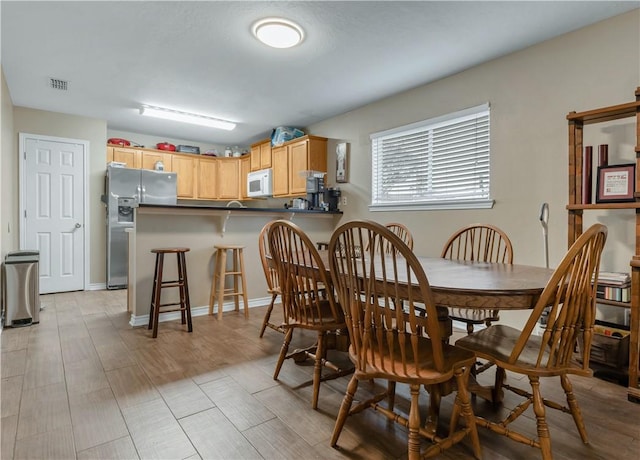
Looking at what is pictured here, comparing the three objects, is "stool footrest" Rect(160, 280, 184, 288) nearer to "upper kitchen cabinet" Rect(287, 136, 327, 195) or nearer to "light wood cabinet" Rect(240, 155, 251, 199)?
"upper kitchen cabinet" Rect(287, 136, 327, 195)

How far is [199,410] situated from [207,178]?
493 centimetres

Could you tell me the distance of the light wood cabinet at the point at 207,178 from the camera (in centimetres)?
601

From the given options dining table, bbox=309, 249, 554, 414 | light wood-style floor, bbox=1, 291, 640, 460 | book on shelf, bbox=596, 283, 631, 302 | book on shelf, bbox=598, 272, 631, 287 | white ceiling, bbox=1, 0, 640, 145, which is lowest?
light wood-style floor, bbox=1, 291, 640, 460

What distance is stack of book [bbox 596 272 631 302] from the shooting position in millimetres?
2064

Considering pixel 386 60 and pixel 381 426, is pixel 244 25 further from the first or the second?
pixel 381 426

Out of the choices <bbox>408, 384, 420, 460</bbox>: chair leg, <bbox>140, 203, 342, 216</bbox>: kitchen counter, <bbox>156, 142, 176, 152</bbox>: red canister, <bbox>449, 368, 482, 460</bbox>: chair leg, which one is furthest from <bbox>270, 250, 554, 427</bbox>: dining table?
<bbox>156, 142, 176, 152</bbox>: red canister

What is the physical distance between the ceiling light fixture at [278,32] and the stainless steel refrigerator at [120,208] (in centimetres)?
306

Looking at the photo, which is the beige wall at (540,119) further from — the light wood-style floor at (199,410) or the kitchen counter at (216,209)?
the kitchen counter at (216,209)

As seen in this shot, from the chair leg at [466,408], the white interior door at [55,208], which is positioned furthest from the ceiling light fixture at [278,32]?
the white interior door at [55,208]

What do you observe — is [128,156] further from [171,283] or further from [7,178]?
[171,283]

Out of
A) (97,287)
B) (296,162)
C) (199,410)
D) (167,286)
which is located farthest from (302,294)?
(97,287)

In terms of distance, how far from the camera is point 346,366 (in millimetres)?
2236

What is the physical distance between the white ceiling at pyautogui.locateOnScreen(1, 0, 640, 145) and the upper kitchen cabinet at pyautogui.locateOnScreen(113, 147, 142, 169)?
96 cm

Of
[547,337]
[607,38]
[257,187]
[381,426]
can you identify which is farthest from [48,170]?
[607,38]
